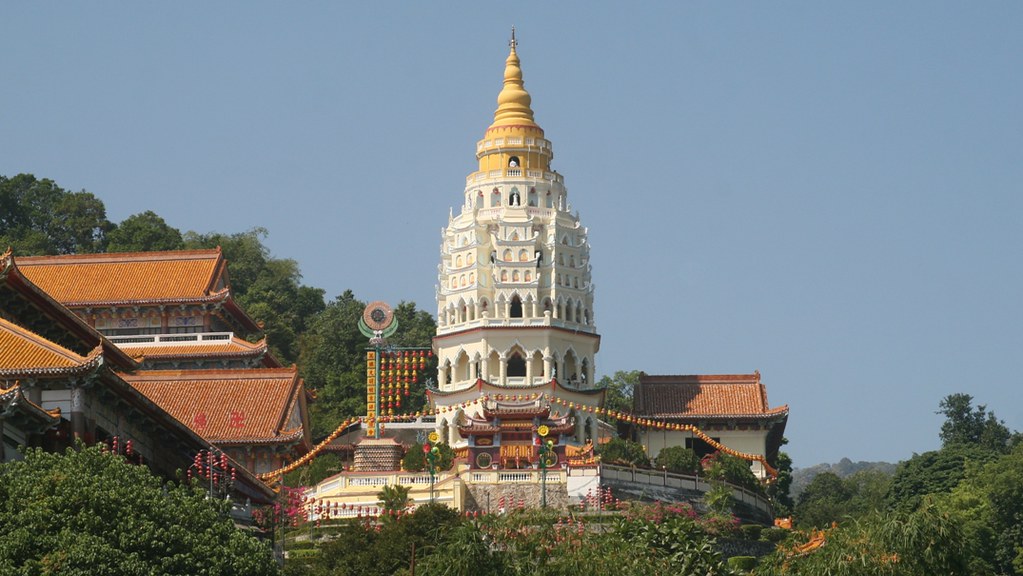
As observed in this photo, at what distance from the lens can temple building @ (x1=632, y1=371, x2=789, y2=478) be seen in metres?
95.6

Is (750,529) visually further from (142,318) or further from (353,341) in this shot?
(353,341)

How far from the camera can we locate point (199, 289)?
94.4 meters

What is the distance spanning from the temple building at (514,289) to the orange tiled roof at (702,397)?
7.64 feet

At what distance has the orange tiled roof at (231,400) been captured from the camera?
8444 centimetres

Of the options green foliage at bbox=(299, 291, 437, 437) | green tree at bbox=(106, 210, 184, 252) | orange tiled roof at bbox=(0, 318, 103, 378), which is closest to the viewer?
orange tiled roof at bbox=(0, 318, 103, 378)

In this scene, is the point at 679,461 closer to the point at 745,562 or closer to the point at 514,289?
the point at 514,289

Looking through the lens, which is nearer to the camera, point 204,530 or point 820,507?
point 204,530

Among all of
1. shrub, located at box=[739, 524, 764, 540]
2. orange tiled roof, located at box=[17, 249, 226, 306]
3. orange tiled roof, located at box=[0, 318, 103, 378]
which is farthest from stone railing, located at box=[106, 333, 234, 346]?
orange tiled roof, located at box=[0, 318, 103, 378]

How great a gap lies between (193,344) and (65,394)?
4043cm

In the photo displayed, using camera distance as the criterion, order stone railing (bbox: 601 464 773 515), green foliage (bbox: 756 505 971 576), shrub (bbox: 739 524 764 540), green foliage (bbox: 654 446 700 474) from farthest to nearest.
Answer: green foliage (bbox: 654 446 700 474)
stone railing (bbox: 601 464 773 515)
shrub (bbox: 739 524 764 540)
green foliage (bbox: 756 505 971 576)

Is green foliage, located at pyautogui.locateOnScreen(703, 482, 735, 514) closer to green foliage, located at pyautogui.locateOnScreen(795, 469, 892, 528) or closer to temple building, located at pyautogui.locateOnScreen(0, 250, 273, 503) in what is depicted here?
green foliage, located at pyautogui.locateOnScreen(795, 469, 892, 528)

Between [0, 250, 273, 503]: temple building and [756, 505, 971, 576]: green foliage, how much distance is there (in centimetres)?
1629

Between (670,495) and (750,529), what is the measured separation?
4308 millimetres

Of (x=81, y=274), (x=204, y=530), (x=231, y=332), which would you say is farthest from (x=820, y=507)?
(x=204, y=530)
